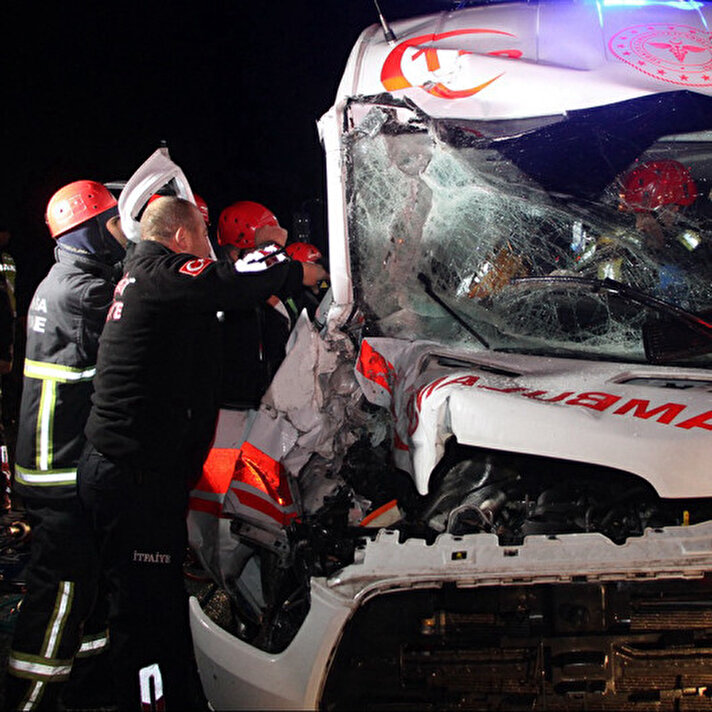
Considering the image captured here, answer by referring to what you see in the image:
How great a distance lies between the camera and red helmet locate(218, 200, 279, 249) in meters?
6.26

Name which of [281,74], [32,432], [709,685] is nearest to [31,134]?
[281,74]

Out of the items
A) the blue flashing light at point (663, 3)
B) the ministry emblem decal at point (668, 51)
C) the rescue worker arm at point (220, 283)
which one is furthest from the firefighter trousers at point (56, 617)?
the blue flashing light at point (663, 3)

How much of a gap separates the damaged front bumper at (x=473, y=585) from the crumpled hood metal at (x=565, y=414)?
0.75ft

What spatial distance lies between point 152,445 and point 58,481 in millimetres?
802

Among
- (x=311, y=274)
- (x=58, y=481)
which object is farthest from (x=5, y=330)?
(x=311, y=274)

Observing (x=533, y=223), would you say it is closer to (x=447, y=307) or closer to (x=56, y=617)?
(x=447, y=307)

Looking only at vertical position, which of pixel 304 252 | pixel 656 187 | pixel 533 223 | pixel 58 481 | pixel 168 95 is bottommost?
pixel 58 481

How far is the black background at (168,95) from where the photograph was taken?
9211mm

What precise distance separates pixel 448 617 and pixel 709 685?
2.59ft

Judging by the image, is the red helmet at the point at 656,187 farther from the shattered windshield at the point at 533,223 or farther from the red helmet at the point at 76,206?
the red helmet at the point at 76,206

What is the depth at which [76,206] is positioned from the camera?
3.74 m

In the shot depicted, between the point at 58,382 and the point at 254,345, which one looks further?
the point at 254,345

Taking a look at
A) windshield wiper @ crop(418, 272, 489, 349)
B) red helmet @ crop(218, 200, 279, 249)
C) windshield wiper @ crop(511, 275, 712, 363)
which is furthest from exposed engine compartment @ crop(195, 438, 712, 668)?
red helmet @ crop(218, 200, 279, 249)

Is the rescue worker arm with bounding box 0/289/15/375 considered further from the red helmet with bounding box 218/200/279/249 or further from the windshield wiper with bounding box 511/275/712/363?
the windshield wiper with bounding box 511/275/712/363
